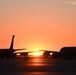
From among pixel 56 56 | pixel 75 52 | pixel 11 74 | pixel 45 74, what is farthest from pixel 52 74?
pixel 56 56

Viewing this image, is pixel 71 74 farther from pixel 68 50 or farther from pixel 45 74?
pixel 68 50

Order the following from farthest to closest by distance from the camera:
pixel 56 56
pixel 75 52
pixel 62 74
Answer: pixel 56 56 → pixel 75 52 → pixel 62 74

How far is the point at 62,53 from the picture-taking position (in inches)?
3816

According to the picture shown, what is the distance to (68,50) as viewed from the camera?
100m

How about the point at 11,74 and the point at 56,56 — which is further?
the point at 56,56

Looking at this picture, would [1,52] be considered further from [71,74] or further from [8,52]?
[71,74]

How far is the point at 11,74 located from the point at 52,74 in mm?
3184

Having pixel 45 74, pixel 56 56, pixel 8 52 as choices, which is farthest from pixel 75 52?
pixel 45 74

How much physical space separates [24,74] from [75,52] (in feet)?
225

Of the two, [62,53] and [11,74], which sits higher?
[62,53]

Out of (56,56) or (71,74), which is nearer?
(71,74)

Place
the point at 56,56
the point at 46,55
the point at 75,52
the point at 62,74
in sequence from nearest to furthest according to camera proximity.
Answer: the point at 62,74 < the point at 75,52 < the point at 56,56 < the point at 46,55

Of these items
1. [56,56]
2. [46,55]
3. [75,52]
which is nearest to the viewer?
[75,52]

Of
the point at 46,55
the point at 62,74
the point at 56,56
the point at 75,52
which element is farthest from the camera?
the point at 46,55
